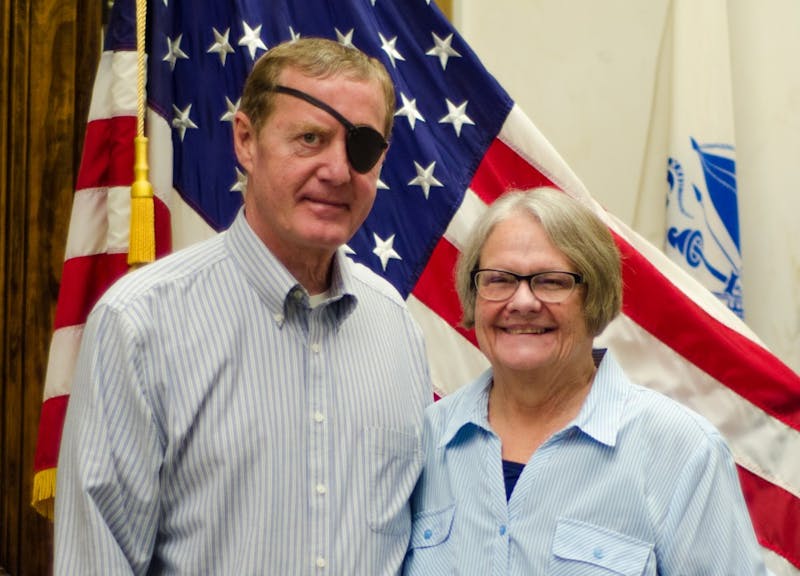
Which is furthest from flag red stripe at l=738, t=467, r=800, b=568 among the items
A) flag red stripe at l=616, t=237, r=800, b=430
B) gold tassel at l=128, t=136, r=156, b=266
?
gold tassel at l=128, t=136, r=156, b=266

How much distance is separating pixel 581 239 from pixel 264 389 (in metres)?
0.55

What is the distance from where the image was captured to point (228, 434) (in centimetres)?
163

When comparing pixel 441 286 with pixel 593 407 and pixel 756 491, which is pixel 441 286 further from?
pixel 593 407

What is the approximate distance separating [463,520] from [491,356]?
27 centimetres

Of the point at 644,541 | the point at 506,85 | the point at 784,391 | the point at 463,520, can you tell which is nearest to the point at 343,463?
the point at 463,520

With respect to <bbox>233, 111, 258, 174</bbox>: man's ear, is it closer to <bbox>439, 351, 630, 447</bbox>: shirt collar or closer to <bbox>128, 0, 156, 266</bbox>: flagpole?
<bbox>439, 351, 630, 447</bbox>: shirt collar

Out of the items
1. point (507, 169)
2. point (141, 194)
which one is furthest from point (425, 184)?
point (141, 194)

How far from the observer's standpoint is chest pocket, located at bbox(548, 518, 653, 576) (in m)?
1.61

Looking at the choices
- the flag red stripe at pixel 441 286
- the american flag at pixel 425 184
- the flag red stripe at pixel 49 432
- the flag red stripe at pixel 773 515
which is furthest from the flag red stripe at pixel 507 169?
the flag red stripe at pixel 49 432

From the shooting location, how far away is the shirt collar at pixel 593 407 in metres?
A: 1.69

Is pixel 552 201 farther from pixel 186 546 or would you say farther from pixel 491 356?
pixel 186 546

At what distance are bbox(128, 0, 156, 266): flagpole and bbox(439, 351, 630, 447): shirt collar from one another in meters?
0.82

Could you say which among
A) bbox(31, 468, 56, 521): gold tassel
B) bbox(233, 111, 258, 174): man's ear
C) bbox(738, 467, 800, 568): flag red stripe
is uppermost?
bbox(233, 111, 258, 174): man's ear

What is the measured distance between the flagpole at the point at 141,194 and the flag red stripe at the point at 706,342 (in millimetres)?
1114
